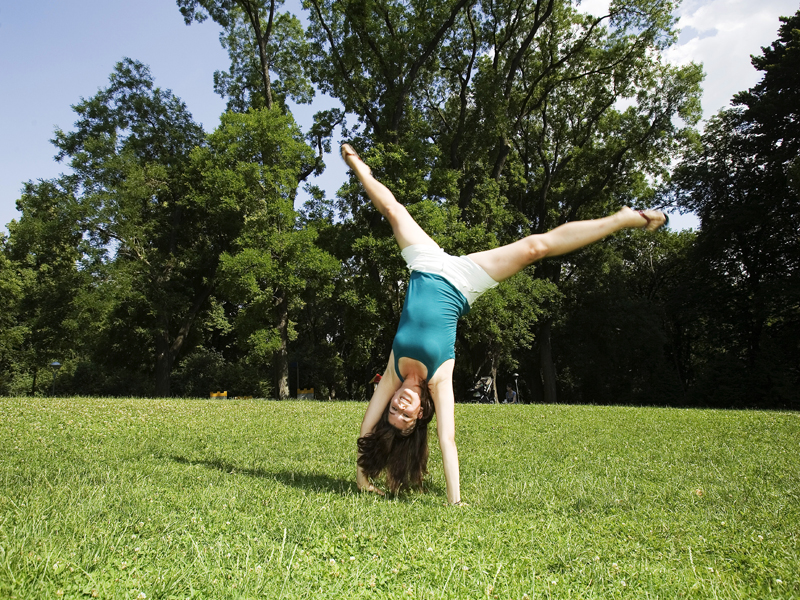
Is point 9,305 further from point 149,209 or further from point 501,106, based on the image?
point 501,106

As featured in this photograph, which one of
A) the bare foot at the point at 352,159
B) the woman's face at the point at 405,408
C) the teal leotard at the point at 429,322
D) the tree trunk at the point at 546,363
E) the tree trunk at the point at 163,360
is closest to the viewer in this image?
the teal leotard at the point at 429,322

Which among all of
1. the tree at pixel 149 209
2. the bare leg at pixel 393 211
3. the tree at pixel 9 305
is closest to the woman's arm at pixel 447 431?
the bare leg at pixel 393 211

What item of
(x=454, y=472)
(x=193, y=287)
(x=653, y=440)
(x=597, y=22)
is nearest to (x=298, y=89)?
(x=193, y=287)

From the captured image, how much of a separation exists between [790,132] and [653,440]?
27.5 m

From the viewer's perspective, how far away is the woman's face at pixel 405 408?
5.00m

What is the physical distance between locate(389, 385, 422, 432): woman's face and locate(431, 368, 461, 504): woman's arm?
18 cm

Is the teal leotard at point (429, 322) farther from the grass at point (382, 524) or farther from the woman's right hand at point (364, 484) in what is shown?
the grass at point (382, 524)

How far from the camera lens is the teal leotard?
4.86m

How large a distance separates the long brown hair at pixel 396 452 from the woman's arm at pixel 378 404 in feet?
0.20

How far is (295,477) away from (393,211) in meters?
2.99

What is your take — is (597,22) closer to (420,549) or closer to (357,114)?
(357,114)

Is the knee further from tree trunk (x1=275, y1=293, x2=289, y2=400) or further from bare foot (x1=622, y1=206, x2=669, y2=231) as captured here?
tree trunk (x1=275, y1=293, x2=289, y2=400)

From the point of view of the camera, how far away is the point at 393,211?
584 cm

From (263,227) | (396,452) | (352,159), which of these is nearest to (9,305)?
(263,227)
